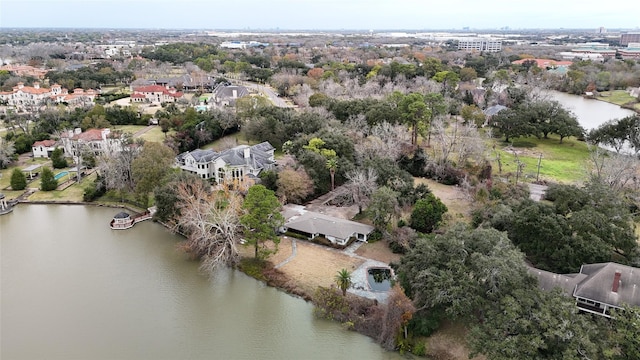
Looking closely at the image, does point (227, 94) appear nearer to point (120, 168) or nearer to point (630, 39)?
point (120, 168)

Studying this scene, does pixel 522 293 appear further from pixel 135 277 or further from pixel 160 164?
pixel 160 164

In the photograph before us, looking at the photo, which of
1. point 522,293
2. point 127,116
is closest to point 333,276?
point 522,293

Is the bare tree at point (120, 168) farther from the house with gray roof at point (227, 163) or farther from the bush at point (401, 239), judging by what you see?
the bush at point (401, 239)

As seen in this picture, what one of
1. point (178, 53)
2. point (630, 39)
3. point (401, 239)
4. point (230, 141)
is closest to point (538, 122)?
point (401, 239)

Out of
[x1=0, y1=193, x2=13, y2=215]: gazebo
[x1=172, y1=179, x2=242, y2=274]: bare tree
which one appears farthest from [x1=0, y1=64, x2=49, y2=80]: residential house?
[x1=172, y1=179, x2=242, y2=274]: bare tree

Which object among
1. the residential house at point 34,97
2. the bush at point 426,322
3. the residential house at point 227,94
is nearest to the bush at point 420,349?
the bush at point 426,322

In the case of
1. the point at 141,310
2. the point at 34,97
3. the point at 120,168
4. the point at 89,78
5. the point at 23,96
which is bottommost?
the point at 141,310
